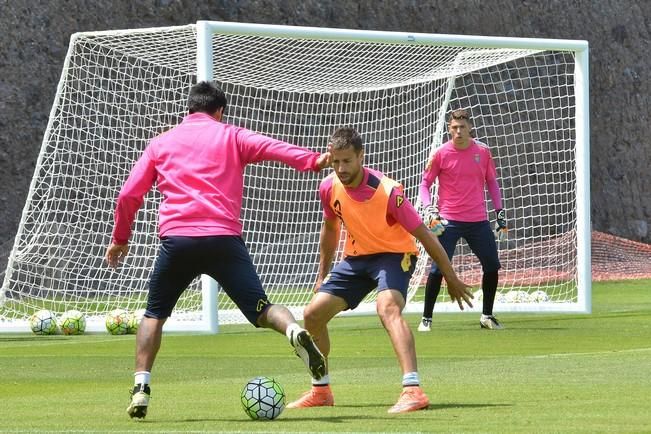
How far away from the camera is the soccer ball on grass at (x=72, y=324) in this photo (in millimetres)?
15856

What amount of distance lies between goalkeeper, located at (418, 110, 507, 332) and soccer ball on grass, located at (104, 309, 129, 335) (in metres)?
3.18

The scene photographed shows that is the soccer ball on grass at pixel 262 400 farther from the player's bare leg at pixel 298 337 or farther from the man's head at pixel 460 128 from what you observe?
the man's head at pixel 460 128

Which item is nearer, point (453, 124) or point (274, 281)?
point (453, 124)

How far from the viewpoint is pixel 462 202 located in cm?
1500

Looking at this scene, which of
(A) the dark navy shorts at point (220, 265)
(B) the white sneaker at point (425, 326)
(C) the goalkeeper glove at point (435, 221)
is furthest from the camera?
(B) the white sneaker at point (425, 326)

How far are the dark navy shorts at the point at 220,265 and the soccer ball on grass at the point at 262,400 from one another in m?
0.45

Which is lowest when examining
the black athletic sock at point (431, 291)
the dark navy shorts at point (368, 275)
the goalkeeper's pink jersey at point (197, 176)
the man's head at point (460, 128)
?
the black athletic sock at point (431, 291)

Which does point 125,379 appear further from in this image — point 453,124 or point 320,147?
point 320,147

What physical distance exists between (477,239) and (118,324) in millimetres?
3937

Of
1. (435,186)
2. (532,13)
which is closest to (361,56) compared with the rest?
(435,186)

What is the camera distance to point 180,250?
821cm

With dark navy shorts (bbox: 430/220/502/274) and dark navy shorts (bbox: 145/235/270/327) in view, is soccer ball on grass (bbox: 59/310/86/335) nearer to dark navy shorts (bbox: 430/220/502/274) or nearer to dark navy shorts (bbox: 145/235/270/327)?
dark navy shorts (bbox: 430/220/502/274)

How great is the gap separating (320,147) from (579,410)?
57.3 ft

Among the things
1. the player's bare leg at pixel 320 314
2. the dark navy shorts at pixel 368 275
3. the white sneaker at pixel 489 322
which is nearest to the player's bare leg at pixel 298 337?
the player's bare leg at pixel 320 314
